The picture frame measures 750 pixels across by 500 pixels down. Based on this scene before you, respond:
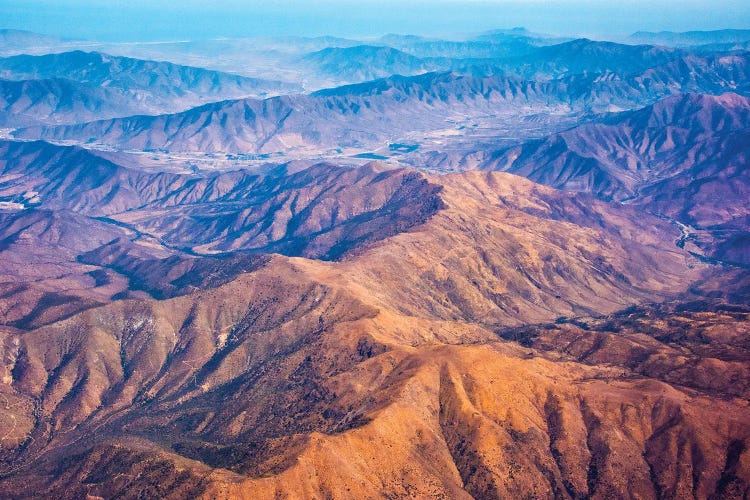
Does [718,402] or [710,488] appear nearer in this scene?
[710,488]

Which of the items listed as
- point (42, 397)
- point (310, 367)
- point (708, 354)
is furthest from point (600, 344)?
point (42, 397)

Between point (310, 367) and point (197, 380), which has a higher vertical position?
point (310, 367)

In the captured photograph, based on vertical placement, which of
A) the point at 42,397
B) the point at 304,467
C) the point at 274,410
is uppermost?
the point at 304,467

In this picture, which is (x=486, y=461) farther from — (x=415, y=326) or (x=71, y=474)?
(x=71, y=474)

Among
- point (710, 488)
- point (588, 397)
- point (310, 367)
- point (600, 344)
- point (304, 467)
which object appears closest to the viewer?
point (304, 467)

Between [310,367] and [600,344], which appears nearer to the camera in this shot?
[310,367]

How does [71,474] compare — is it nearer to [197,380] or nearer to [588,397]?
[197,380]

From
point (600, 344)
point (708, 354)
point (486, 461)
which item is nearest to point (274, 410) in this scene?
point (486, 461)

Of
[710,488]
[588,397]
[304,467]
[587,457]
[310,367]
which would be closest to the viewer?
[304,467]

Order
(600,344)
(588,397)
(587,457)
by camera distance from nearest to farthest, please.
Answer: (587,457) → (588,397) → (600,344)
